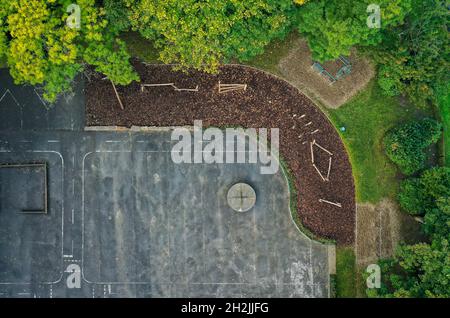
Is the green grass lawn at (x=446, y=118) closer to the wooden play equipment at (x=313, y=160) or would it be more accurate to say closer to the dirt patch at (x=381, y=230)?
the dirt patch at (x=381, y=230)

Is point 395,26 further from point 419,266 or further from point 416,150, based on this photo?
point 419,266

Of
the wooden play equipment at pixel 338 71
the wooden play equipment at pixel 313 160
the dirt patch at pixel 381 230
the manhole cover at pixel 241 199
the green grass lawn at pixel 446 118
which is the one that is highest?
the wooden play equipment at pixel 338 71

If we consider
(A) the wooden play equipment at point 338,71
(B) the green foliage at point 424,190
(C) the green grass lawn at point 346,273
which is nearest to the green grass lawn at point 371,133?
(B) the green foliage at point 424,190

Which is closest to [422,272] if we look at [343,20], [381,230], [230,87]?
[381,230]

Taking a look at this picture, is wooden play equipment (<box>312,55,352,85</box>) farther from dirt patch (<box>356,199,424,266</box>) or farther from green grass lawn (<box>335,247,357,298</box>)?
green grass lawn (<box>335,247,357,298</box>)

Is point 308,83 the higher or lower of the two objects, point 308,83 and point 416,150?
the higher

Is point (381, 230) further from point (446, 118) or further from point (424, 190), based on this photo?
point (446, 118)
